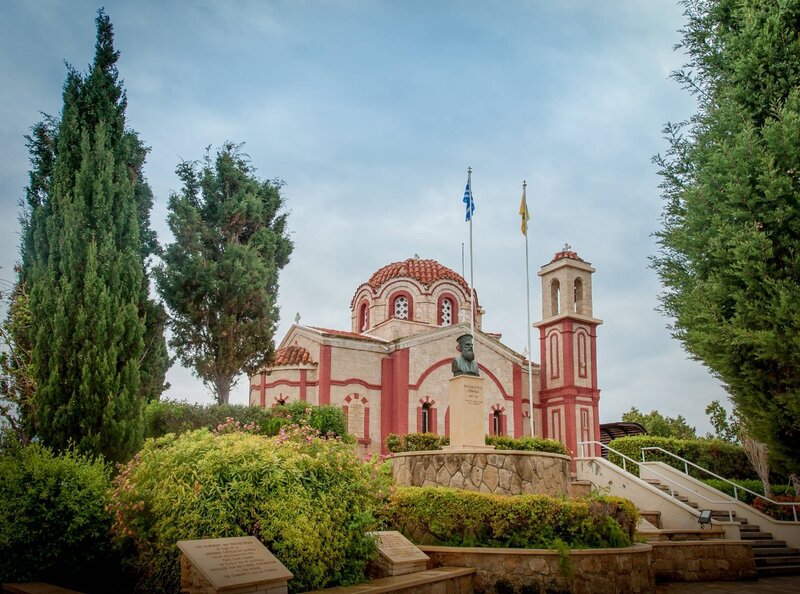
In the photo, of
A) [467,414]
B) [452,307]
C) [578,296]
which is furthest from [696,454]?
[467,414]

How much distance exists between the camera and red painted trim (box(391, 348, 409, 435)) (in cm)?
2692

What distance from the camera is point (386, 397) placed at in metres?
27.6

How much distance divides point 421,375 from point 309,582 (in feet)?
63.9

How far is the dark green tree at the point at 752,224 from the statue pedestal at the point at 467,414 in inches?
294

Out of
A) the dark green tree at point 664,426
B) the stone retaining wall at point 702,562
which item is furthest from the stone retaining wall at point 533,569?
the dark green tree at point 664,426

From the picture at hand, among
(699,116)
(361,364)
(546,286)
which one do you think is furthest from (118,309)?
(546,286)

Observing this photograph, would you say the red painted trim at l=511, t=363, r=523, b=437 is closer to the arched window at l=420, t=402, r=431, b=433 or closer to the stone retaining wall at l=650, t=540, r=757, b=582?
the arched window at l=420, t=402, r=431, b=433

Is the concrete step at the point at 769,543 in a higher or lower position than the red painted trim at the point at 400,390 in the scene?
lower

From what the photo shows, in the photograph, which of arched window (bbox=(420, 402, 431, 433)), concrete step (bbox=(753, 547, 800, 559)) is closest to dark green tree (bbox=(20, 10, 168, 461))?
arched window (bbox=(420, 402, 431, 433))

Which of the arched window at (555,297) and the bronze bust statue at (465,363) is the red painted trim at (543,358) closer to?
the arched window at (555,297)

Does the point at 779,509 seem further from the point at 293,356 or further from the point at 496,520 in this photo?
the point at 293,356

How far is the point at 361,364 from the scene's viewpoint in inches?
1076

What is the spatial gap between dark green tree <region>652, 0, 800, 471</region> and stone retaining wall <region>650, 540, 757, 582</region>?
21.2ft

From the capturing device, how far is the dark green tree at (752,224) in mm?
8125
